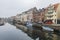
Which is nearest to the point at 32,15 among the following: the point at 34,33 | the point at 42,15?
the point at 42,15

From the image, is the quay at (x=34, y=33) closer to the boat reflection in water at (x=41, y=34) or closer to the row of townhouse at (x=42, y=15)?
the boat reflection in water at (x=41, y=34)

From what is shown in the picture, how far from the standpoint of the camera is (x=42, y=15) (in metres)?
1.76

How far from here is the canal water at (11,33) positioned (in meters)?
1.76

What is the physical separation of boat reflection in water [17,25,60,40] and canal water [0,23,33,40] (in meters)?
0.08

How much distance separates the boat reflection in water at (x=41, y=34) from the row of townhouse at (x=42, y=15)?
150 millimetres

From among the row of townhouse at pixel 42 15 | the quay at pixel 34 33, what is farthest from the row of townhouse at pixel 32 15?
the quay at pixel 34 33

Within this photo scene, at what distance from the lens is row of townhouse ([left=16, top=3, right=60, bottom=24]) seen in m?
1.66

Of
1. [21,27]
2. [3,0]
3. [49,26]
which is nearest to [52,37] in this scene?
[49,26]

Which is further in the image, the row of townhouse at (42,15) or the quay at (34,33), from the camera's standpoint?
the quay at (34,33)

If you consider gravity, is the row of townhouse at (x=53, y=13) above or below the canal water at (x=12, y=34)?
above

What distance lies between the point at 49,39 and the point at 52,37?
2.3 inches

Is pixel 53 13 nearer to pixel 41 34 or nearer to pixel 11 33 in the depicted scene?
pixel 41 34

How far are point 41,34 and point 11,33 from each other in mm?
456

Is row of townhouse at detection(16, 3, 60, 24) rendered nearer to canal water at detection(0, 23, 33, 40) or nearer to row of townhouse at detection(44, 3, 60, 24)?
row of townhouse at detection(44, 3, 60, 24)
